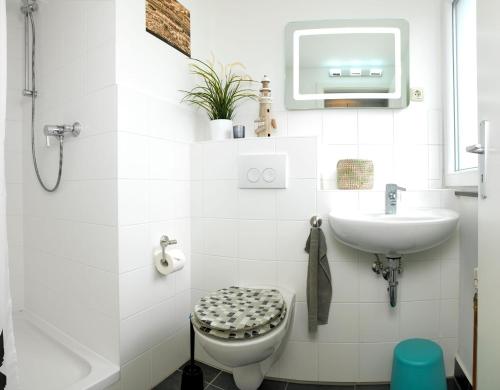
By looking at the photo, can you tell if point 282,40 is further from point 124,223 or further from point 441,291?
point 441,291

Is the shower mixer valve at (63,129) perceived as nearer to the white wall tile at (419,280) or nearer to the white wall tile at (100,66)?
the white wall tile at (100,66)

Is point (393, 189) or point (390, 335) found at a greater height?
point (393, 189)

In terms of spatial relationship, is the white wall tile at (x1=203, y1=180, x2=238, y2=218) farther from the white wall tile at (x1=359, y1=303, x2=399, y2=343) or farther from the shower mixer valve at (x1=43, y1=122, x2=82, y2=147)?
the white wall tile at (x1=359, y1=303, x2=399, y2=343)

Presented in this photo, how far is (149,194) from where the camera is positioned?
1.33m

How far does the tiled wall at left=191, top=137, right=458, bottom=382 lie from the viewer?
1355 mm

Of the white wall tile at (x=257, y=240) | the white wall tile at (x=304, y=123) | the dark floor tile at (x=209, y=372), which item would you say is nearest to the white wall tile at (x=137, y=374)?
the dark floor tile at (x=209, y=372)

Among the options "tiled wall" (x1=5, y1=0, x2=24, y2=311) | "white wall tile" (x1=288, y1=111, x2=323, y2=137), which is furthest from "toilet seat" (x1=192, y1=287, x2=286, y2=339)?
"tiled wall" (x1=5, y1=0, x2=24, y2=311)

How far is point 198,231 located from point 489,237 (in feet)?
3.96

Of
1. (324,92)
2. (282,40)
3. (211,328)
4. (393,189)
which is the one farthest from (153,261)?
(282,40)

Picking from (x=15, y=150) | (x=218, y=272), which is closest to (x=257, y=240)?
(x=218, y=272)

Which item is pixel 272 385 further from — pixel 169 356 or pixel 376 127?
pixel 376 127

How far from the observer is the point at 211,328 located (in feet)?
3.36

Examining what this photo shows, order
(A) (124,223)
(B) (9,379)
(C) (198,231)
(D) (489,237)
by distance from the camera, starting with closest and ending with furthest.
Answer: (B) (9,379), (D) (489,237), (A) (124,223), (C) (198,231)

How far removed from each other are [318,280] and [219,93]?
108 cm
